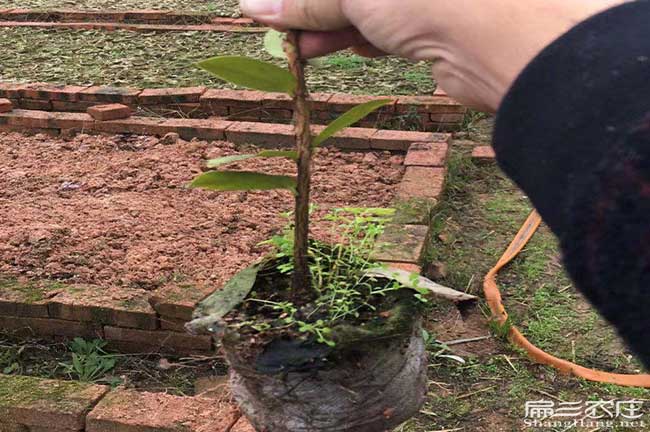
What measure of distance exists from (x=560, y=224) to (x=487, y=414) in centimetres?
184

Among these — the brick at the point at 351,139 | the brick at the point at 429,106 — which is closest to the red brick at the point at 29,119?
the brick at the point at 351,139

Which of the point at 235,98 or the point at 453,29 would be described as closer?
the point at 453,29

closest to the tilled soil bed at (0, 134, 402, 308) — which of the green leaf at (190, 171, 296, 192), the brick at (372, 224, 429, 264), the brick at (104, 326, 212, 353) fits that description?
the brick at (104, 326, 212, 353)

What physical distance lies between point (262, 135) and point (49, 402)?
2454 mm

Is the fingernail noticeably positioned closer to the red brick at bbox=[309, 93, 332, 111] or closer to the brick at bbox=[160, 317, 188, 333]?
the brick at bbox=[160, 317, 188, 333]

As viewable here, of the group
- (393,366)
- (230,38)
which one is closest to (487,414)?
(393,366)

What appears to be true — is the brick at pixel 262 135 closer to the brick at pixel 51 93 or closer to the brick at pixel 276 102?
the brick at pixel 276 102

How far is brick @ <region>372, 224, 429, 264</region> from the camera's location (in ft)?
10.1

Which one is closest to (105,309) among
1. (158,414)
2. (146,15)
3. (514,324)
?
(158,414)

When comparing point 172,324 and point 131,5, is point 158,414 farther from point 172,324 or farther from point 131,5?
point 131,5

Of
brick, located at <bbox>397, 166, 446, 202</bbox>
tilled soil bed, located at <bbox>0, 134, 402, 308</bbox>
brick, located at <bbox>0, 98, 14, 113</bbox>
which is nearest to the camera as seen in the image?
tilled soil bed, located at <bbox>0, 134, 402, 308</bbox>

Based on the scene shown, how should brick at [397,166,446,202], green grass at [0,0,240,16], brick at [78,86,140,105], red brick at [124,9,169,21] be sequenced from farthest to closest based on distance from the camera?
1. green grass at [0,0,240,16]
2. red brick at [124,9,169,21]
3. brick at [78,86,140,105]
4. brick at [397,166,446,202]

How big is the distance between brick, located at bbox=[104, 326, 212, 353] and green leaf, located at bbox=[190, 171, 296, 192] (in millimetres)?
1452

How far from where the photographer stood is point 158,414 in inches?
93.0
